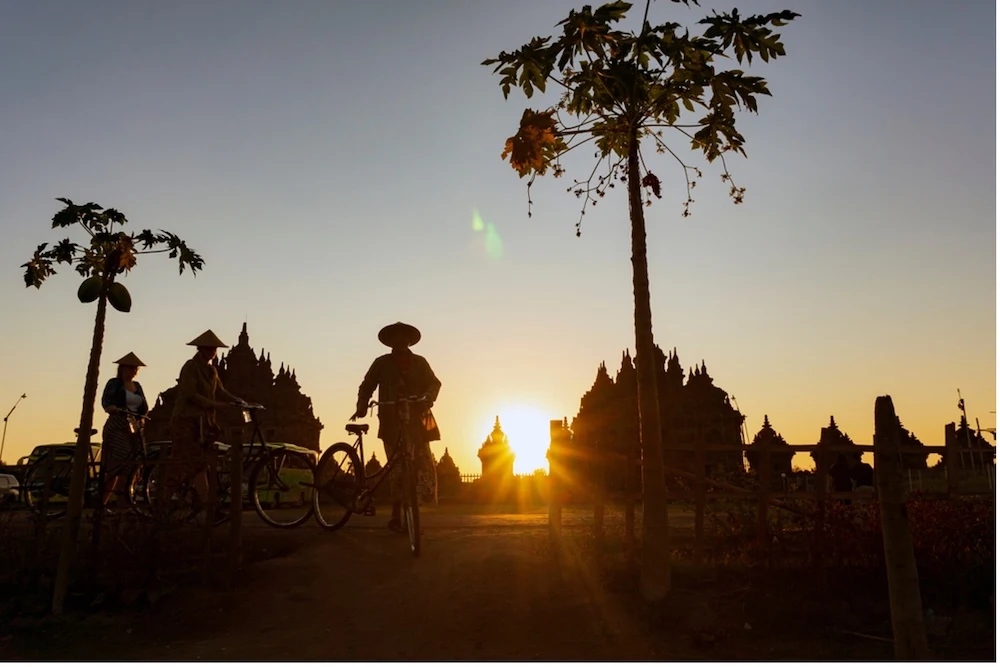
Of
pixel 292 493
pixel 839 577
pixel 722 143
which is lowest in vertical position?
pixel 839 577

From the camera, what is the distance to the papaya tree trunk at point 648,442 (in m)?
7.45

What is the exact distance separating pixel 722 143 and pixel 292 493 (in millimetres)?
6688

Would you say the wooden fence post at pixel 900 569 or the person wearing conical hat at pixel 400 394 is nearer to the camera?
the wooden fence post at pixel 900 569

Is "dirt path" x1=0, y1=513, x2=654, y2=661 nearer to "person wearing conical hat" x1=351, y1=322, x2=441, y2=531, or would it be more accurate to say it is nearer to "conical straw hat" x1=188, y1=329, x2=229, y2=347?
"person wearing conical hat" x1=351, y1=322, x2=441, y2=531

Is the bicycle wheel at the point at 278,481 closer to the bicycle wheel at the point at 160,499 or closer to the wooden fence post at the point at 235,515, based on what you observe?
the bicycle wheel at the point at 160,499

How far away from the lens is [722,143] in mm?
8281

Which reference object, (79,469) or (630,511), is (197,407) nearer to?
(79,469)

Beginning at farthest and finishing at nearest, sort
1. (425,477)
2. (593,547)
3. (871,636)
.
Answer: (425,477), (593,547), (871,636)

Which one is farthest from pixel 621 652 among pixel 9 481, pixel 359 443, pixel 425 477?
pixel 9 481

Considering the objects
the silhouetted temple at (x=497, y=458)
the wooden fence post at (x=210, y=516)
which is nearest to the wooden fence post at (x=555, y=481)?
the wooden fence post at (x=210, y=516)

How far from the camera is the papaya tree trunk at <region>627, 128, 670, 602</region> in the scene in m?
7.45

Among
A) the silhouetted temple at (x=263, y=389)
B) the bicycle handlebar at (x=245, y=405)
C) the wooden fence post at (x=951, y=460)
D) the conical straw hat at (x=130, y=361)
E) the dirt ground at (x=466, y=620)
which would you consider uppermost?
the silhouetted temple at (x=263, y=389)

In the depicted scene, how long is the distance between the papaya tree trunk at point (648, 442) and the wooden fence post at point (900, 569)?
1.94m

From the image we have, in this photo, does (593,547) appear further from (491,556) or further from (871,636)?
(871,636)
